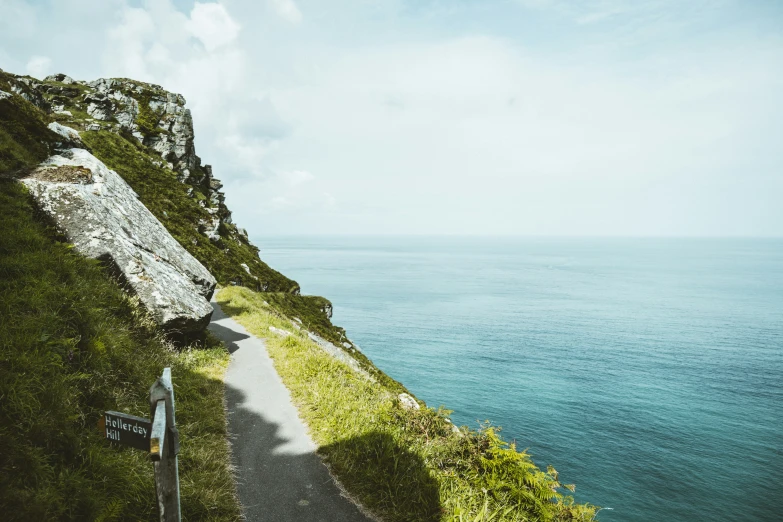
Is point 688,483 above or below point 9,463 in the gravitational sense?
below

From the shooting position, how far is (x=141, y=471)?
5863 millimetres

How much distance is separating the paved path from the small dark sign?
142 inches

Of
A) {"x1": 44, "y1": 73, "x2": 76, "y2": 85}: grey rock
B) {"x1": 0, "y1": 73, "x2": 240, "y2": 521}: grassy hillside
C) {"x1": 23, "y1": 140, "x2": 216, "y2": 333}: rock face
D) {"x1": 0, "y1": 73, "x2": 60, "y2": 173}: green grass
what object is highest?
{"x1": 44, "y1": 73, "x2": 76, "y2": 85}: grey rock

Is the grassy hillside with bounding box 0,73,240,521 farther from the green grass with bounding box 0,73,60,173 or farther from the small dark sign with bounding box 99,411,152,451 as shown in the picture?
the small dark sign with bounding box 99,411,152,451

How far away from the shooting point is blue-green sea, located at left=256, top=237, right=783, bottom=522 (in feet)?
120

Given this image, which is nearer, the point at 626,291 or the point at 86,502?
the point at 86,502

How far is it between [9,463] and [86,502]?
98cm

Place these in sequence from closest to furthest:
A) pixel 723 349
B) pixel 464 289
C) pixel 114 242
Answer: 1. pixel 114 242
2. pixel 723 349
3. pixel 464 289

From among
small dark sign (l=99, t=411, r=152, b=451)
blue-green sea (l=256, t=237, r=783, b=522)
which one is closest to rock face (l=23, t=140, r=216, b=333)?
small dark sign (l=99, t=411, r=152, b=451)

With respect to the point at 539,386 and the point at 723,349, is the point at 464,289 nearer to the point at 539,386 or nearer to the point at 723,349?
the point at 723,349

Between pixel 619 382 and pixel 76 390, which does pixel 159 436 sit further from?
pixel 619 382

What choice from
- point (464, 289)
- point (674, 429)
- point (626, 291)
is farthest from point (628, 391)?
point (626, 291)

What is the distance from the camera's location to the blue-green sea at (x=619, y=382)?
36.5 meters

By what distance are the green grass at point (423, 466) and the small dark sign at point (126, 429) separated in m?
4.58
